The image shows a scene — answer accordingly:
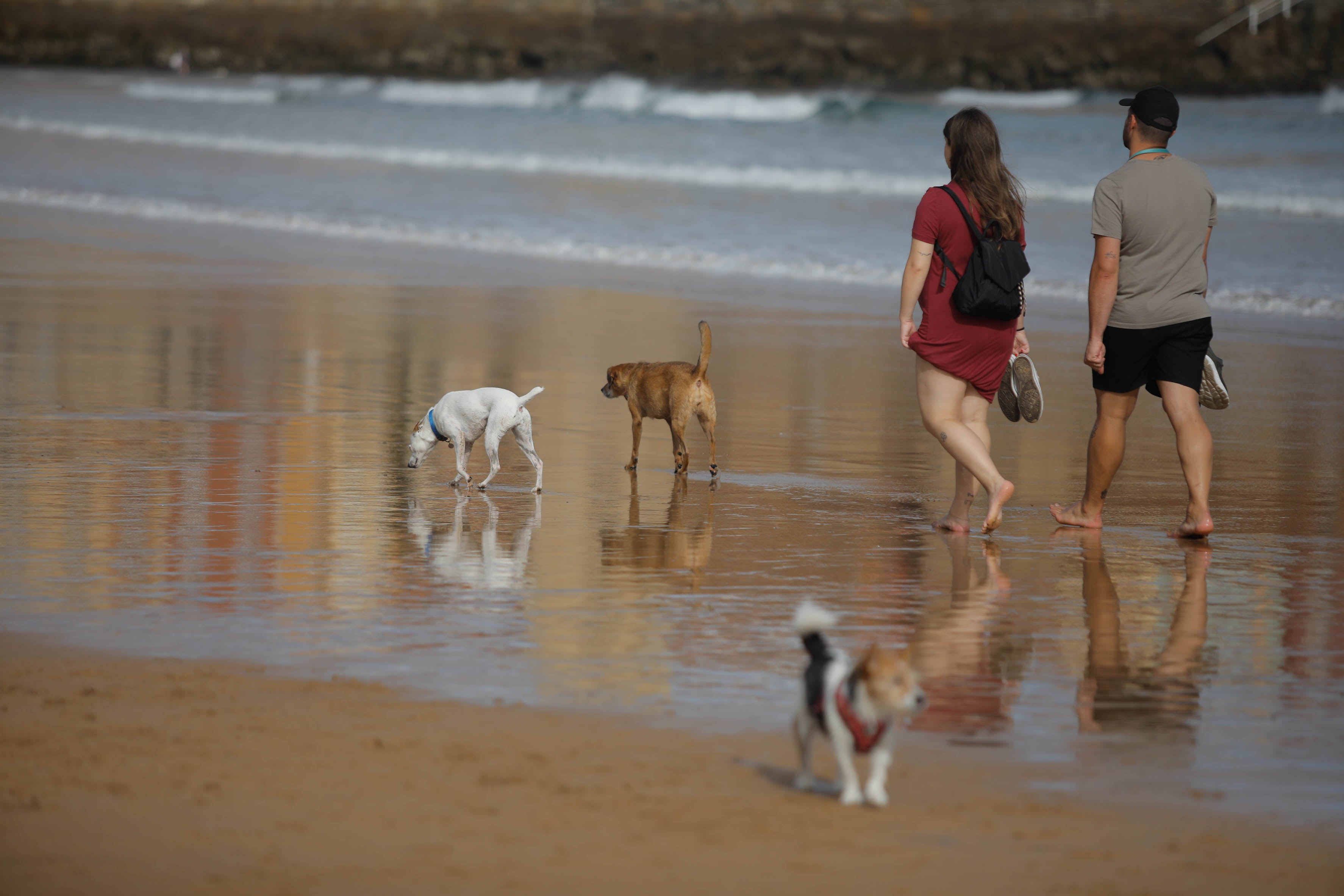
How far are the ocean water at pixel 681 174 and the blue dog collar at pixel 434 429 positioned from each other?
12.1 metres

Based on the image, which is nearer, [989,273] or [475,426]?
[989,273]

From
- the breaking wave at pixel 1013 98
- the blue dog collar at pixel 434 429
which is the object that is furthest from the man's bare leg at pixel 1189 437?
the breaking wave at pixel 1013 98

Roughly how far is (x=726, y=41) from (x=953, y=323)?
223 feet

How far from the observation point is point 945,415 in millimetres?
7570

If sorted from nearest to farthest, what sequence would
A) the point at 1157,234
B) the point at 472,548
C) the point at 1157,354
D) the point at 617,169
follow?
the point at 472,548 < the point at 1157,234 < the point at 1157,354 < the point at 617,169

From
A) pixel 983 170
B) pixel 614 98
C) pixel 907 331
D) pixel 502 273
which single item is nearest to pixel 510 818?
pixel 907 331

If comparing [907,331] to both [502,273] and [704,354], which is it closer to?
[704,354]

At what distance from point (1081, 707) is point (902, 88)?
222ft

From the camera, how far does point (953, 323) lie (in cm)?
746

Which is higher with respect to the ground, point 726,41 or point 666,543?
point 726,41

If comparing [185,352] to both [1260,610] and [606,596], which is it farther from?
[1260,610]

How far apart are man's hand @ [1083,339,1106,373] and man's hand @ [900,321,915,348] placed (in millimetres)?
781

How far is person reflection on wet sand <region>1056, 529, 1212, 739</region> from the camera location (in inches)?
192

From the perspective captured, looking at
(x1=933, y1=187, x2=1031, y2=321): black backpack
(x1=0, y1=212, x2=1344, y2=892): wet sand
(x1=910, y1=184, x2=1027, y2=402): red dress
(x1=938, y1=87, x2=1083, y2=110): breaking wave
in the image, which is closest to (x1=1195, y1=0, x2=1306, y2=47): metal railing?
(x1=938, y1=87, x2=1083, y2=110): breaking wave
